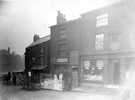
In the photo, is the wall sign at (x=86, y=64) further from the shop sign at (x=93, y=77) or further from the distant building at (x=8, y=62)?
the distant building at (x=8, y=62)

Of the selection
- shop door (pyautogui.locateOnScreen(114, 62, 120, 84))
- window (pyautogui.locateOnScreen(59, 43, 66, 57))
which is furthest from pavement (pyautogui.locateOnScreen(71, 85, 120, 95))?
window (pyautogui.locateOnScreen(59, 43, 66, 57))

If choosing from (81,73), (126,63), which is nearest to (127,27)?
(126,63)

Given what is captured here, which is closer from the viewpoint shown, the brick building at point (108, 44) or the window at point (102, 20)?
the brick building at point (108, 44)

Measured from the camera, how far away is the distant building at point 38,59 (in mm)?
16862

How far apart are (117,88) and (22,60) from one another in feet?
133

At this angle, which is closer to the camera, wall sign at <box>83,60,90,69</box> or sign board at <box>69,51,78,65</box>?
wall sign at <box>83,60,90,69</box>

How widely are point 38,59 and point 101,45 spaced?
1130 centimetres

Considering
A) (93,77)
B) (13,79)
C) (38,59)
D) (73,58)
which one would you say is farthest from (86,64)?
(13,79)

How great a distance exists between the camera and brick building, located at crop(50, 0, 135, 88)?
9484 millimetres

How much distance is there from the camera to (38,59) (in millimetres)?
18797

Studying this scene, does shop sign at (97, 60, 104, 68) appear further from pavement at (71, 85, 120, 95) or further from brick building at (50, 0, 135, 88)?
pavement at (71, 85, 120, 95)

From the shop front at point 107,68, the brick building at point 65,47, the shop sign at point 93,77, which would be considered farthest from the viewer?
the brick building at point 65,47

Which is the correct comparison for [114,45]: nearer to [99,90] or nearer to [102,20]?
[102,20]

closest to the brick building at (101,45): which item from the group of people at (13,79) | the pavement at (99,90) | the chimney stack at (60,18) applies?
the pavement at (99,90)
